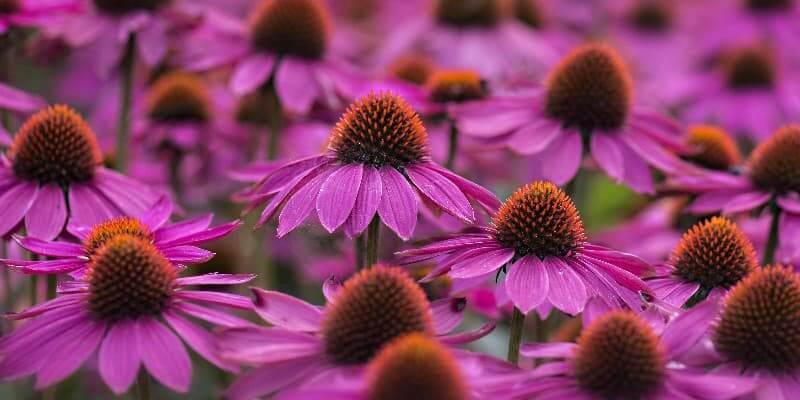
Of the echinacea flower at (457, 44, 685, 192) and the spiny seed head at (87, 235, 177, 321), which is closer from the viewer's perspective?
the spiny seed head at (87, 235, 177, 321)

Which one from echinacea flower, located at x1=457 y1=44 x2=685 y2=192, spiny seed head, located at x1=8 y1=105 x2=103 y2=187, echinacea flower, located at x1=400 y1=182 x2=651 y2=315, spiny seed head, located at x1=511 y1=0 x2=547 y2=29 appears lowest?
echinacea flower, located at x1=400 y1=182 x2=651 y2=315

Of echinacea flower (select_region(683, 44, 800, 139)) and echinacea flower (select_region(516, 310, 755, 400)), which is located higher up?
echinacea flower (select_region(683, 44, 800, 139))

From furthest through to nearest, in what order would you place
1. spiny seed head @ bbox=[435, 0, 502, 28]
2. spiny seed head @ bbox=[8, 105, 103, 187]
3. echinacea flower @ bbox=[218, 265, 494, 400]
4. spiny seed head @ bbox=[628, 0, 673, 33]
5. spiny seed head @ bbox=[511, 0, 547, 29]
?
spiny seed head @ bbox=[628, 0, 673, 33] → spiny seed head @ bbox=[511, 0, 547, 29] → spiny seed head @ bbox=[435, 0, 502, 28] → spiny seed head @ bbox=[8, 105, 103, 187] → echinacea flower @ bbox=[218, 265, 494, 400]

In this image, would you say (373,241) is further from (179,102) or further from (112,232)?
(179,102)

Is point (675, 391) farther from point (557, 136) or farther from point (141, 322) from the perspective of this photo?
point (557, 136)

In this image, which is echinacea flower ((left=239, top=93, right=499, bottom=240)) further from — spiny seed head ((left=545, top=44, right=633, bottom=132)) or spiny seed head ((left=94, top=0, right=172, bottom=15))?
spiny seed head ((left=94, top=0, right=172, bottom=15))

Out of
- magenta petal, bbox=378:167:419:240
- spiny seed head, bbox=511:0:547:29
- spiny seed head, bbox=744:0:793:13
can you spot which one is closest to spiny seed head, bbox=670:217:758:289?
magenta petal, bbox=378:167:419:240

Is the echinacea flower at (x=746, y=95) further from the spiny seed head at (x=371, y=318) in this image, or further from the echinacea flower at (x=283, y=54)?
the spiny seed head at (x=371, y=318)
